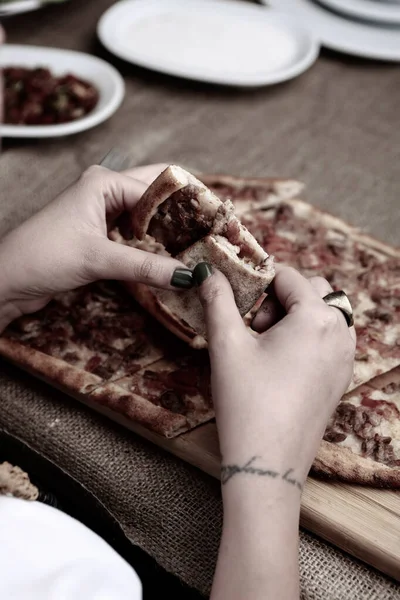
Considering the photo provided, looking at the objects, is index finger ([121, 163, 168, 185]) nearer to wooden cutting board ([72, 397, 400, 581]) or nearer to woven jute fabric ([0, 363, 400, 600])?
woven jute fabric ([0, 363, 400, 600])

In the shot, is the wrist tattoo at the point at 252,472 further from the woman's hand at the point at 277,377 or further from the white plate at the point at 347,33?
the white plate at the point at 347,33

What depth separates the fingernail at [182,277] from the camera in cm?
151

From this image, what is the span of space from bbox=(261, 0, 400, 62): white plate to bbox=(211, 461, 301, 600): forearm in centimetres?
252

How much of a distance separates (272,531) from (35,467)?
59 centimetres

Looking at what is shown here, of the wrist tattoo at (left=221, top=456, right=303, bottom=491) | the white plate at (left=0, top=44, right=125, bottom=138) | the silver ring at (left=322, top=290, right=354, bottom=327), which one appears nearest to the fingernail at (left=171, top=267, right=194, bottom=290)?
the silver ring at (left=322, top=290, right=354, bottom=327)

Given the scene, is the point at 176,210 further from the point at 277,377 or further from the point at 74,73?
the point at 74,73

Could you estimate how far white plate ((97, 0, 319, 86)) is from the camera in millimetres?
2988

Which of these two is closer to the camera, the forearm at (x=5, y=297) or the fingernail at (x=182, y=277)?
the fingernail at (x=182, y=277)

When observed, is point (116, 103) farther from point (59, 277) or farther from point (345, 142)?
point (59, 277)

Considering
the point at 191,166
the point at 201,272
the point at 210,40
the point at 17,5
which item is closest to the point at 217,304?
A: the point at 201,272

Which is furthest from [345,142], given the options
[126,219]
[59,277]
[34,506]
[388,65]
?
[34,506]

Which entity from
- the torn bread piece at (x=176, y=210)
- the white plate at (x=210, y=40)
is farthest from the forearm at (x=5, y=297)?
the white plate at (x=210, y=40)

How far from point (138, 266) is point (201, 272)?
150mm

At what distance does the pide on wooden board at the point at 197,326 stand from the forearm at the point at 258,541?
28cm
